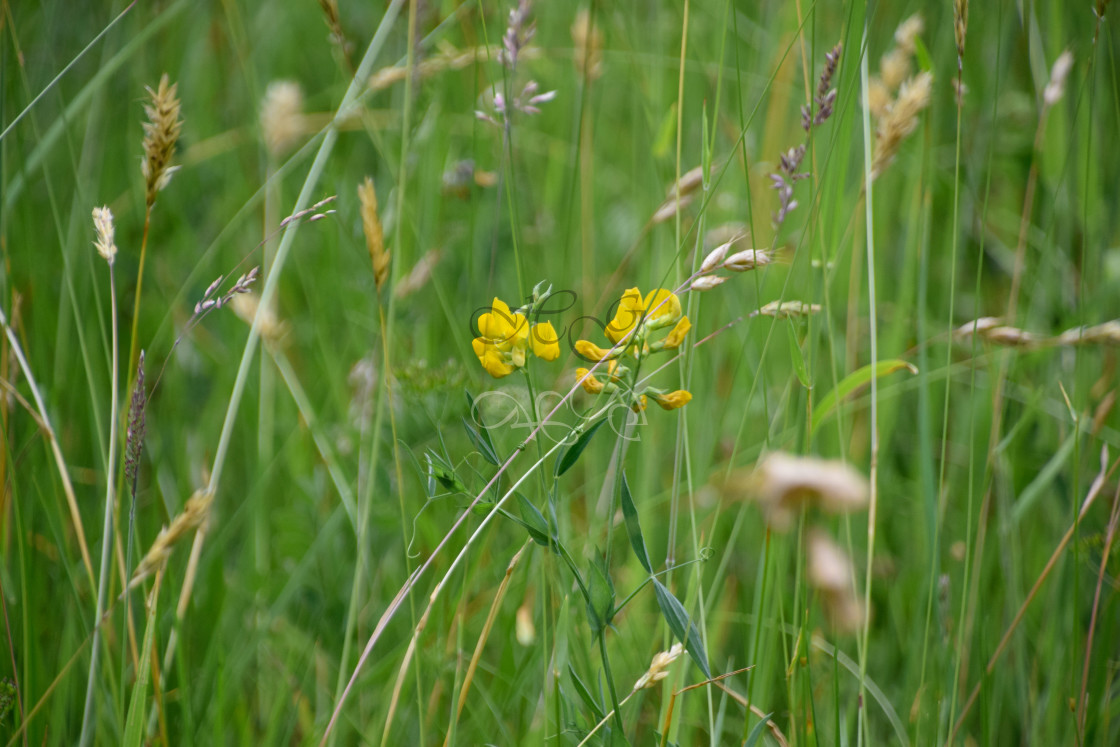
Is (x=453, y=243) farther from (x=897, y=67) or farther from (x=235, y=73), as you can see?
(x=235, y=73)

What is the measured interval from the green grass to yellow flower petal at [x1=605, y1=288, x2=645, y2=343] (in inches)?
3.8

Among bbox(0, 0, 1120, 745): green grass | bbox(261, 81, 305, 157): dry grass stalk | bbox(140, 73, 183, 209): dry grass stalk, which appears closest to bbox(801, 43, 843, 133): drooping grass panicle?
bbox(0, 0, 1120, 745): green grass

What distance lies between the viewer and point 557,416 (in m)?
1.50

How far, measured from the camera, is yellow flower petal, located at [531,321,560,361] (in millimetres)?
802

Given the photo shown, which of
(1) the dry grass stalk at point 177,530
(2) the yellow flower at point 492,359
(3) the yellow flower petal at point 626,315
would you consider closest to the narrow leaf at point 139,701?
(1) the dry grass stalk at point 177,530

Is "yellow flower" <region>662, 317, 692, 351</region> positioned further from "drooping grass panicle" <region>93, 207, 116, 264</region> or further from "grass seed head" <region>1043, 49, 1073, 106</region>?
"grass seed head" <region>1043, 49, 1073, 106</region>

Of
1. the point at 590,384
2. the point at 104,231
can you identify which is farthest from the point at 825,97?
the point at 104,231

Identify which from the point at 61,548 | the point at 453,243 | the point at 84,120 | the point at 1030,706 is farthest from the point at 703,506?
the point at 84,120

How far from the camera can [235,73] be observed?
8.70ft

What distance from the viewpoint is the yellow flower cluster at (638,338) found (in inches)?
30.8

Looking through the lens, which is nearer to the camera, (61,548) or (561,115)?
(61,548)

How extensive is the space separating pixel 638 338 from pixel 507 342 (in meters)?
0.15

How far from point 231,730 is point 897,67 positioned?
1783mm

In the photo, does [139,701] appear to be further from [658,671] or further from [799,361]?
[799,361]
